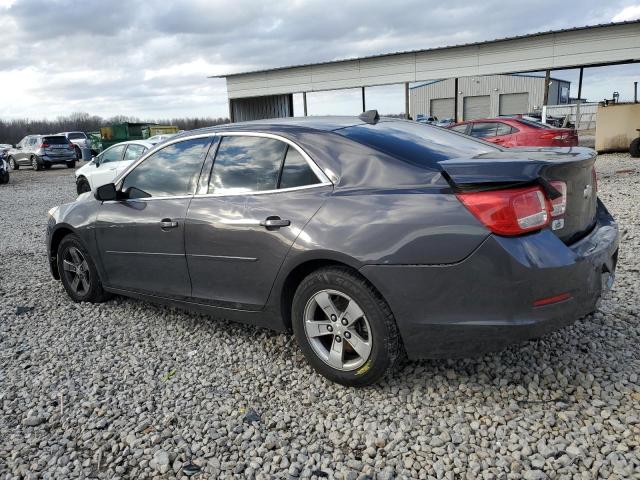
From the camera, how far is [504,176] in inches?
103

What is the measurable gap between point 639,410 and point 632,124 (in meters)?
18.6

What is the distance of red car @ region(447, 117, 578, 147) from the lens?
1285 cm

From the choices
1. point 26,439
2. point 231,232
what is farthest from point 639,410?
point 26,439

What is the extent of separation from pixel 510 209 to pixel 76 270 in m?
4.01

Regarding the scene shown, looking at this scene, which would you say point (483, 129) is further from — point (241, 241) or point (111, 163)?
point (241, 241)

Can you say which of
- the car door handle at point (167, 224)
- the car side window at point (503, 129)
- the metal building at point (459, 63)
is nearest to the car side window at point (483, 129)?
the car side window at point (503, 129)

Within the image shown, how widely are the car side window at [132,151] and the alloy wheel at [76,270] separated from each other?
7.75 meters

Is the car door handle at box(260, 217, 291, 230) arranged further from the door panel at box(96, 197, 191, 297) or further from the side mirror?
the side mirror

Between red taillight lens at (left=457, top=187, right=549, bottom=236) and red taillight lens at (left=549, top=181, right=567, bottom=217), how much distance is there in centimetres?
10

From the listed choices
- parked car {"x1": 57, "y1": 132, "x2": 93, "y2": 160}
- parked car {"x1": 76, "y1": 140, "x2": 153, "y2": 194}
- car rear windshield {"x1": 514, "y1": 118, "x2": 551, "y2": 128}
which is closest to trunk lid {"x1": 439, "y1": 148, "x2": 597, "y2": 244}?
parked car {"x1": 76, "y1": 140, "x2": 153, "y2": 194}

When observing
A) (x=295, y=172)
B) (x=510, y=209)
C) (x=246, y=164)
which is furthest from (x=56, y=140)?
(x=510, y=209)

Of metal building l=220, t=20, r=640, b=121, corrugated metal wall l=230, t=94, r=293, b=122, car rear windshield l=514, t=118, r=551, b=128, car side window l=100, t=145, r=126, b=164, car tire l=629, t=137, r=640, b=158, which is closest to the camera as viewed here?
car side window l=100, t=145, r=126, b=164

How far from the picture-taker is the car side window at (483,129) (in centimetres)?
1396

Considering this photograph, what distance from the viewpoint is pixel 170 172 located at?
4.04 m
